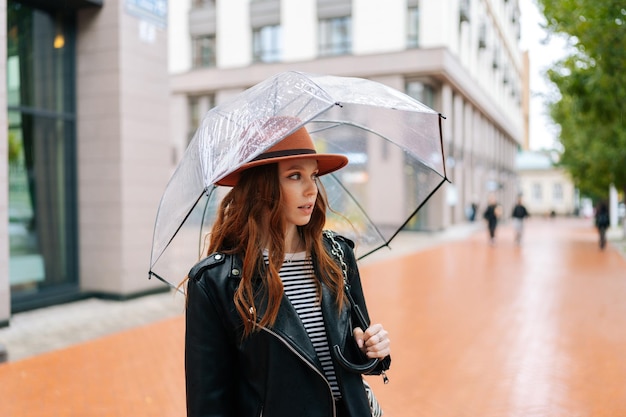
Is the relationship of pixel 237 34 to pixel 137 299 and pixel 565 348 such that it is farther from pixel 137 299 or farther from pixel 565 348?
pixel 565 348

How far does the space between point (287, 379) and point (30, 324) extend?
7.35 meters

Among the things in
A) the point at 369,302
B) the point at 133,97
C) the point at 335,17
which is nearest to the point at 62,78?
the point at 133,97

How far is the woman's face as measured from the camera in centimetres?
189

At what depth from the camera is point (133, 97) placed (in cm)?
980

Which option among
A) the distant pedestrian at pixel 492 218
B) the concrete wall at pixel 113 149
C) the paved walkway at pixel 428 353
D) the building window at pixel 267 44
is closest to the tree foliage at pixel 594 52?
the paved walkway at pixel 428 353

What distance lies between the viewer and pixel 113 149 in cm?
958

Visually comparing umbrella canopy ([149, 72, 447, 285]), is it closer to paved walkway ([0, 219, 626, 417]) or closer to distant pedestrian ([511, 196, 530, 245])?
paved walkway ([0, 219, 626, 417])

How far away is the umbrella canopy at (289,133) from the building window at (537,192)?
7150 cm

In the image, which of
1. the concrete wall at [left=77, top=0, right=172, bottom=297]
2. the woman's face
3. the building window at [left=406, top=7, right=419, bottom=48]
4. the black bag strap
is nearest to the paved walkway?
the concrete wall at [left=77, top=0, right=172, bottom=297]

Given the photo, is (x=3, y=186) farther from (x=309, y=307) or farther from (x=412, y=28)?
(x=412, y=28)

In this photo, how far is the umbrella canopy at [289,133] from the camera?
1.99 m

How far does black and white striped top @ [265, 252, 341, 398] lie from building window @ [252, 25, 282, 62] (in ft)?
93.7

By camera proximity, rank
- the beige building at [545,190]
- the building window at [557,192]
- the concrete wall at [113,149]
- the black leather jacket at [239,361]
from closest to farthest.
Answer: the black leather jacket at [239,361] < the concrete wall at [113,149] < the beige building at [545,190] < the building window at [557,192]

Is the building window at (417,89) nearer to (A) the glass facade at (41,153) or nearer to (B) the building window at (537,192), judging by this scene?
(A) the glass facade at (41,153)
